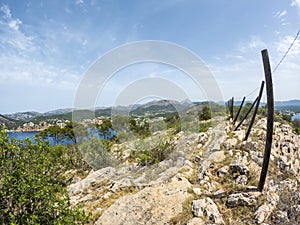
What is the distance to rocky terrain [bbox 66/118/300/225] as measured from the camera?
582 centimetres

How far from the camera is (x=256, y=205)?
5.92 meters

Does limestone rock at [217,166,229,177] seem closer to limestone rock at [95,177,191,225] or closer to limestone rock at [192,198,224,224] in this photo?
limestone rock at [95,177,191,225]

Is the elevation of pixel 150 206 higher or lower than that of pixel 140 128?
lower

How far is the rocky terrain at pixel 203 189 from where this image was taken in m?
5.82

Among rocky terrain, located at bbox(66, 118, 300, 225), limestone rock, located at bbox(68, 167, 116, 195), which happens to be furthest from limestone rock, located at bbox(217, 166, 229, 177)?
limestone rock, located at bbox(68, 167, 116, 195)

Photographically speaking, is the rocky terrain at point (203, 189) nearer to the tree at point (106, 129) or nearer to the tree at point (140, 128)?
the tree at point (140, 128)

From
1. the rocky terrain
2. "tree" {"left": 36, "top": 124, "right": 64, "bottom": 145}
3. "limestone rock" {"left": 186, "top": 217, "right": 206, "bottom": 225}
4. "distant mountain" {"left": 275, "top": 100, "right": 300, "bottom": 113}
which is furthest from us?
"tree" {"left": 36, "top": 124, "right": 64, "bottom": 145}

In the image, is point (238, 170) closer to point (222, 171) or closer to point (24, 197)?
point (222, 171)

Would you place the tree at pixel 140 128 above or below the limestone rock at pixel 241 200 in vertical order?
above

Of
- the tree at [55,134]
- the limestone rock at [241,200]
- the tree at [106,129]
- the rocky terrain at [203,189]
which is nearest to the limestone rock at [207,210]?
the rocky terrain at [203,189]

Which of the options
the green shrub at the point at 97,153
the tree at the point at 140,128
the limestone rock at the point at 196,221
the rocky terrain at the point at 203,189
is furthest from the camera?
the green shrub at the point at 97,153

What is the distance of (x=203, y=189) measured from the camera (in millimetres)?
7559

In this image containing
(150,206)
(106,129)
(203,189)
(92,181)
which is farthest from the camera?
(106,129)

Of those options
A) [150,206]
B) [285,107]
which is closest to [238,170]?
[150,206]
